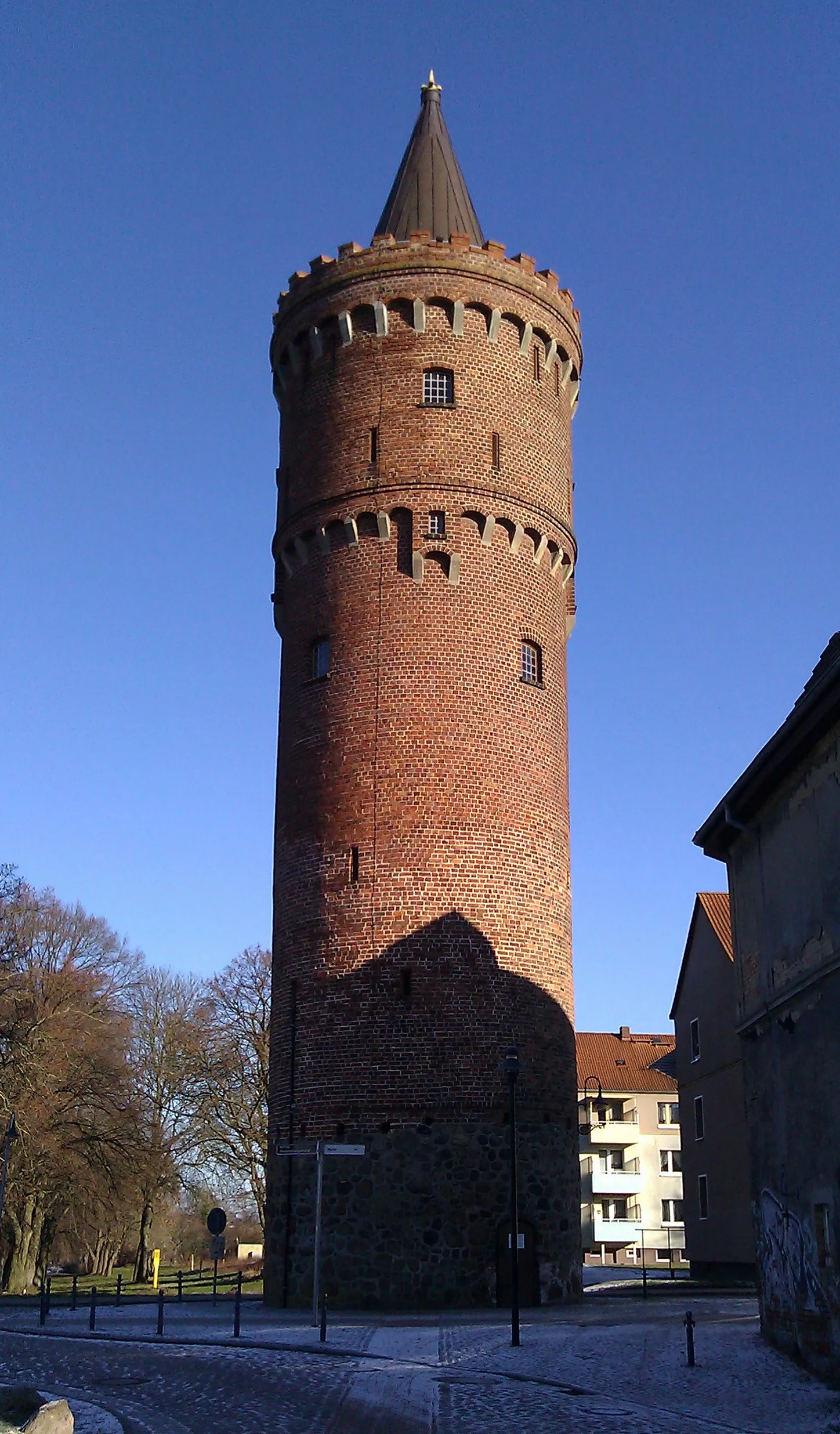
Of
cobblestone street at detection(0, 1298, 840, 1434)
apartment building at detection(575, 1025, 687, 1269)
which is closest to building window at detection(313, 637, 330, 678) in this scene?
cobblestone street at detection(0, 1298, 840, 1434)

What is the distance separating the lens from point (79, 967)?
46469 mm

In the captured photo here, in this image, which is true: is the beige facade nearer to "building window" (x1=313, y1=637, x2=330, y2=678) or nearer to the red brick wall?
the red brick wall

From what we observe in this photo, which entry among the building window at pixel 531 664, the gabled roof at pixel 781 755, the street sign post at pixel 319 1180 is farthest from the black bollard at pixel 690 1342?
the building window at pixel 531 664

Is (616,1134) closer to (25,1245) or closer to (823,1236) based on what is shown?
(25,1245)

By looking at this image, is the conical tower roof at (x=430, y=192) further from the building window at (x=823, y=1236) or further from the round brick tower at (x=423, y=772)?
the building window at (x=823, y=1236)

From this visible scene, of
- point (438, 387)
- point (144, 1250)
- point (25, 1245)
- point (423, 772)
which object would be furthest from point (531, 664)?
point (144, 1250)

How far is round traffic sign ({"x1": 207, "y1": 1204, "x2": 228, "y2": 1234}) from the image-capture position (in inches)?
820

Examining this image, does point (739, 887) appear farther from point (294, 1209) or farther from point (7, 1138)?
point (7, 1138)

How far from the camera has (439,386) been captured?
29375 mm

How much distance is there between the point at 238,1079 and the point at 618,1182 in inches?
1016

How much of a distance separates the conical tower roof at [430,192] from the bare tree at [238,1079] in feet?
87.1

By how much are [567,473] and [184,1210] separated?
54011 mm

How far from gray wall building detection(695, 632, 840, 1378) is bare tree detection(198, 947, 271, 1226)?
98.1 ft

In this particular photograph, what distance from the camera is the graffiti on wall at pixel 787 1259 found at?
1553 cm
